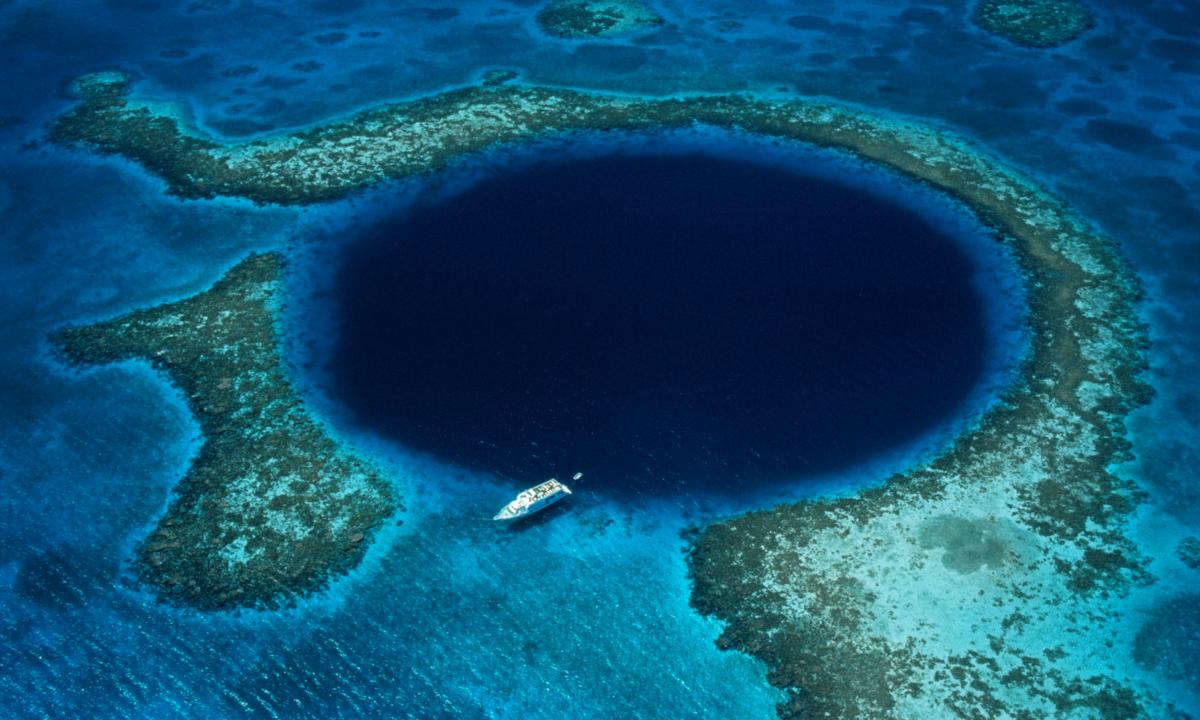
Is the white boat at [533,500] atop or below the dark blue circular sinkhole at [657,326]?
below

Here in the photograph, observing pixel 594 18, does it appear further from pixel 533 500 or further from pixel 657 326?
pixel 533 500

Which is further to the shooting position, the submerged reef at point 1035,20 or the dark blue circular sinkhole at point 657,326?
the submerged reef at point 1035,20

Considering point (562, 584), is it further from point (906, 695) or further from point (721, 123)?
point (721, 123)

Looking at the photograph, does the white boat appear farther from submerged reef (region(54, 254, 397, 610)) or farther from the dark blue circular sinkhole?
submerged reef (region(54, 254, 397, 610))

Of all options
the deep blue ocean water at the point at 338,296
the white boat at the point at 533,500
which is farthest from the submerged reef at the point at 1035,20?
the white boat at the point at 533,500

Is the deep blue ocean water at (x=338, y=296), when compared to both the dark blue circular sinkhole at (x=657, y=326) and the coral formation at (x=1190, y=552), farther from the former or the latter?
the dark blue circular sinkhole at (x=657, y=326)

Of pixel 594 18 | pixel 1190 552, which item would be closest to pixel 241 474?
pixel 1190 552

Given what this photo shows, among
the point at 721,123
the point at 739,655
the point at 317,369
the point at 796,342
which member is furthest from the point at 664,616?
the point at 721,123
